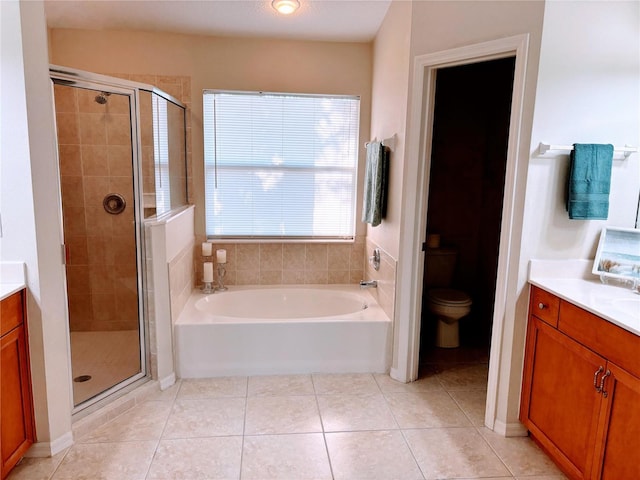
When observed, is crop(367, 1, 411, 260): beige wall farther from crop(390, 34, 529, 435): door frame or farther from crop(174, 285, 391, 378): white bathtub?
crop(174, 285, 391, 378): white bathtub

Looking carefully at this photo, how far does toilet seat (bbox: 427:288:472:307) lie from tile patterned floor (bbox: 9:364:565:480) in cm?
71

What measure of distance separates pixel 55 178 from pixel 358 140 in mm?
2392

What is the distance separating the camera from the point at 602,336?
1607 mm

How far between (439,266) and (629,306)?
1.95 meters

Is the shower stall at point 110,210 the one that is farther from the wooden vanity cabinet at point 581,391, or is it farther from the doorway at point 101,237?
the wooden vanity cabinet at point 581,391

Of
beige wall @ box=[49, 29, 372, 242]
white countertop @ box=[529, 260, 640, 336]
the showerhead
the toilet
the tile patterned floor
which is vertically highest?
beige wall @ box=[49, 29, 372, 242]

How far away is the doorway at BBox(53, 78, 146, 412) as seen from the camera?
8.07 ft

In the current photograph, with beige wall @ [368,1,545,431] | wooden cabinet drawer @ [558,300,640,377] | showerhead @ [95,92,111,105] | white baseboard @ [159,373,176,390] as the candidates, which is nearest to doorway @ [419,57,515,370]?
beige wall @ [368,1,545,431]

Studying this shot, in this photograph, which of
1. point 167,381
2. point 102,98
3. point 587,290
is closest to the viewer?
point 587,290

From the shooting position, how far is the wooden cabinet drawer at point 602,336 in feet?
4.83

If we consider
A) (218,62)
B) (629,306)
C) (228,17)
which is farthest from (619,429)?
(218,62)

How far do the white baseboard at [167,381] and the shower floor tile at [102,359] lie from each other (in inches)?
7.3

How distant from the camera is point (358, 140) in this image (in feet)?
11.7

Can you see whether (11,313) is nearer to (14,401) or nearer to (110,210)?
(14,401)
